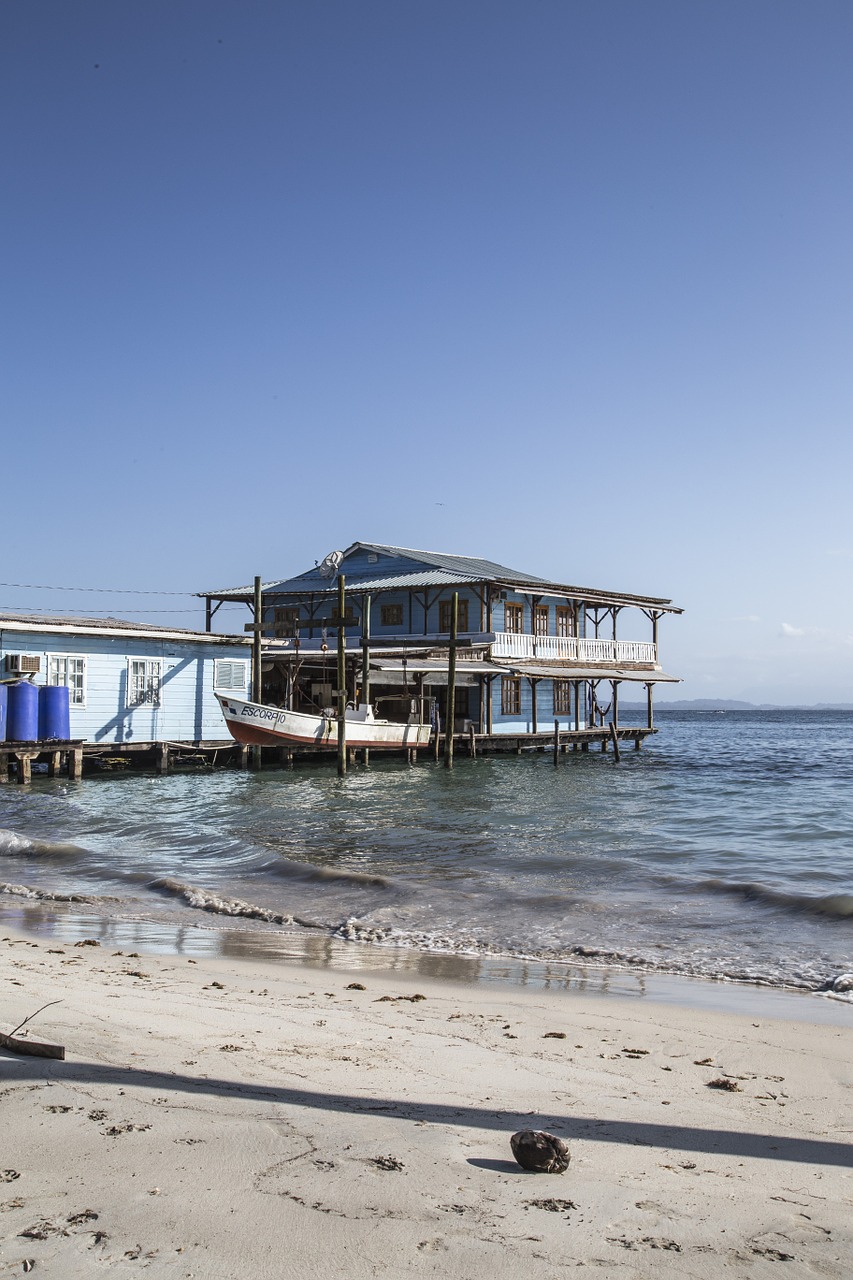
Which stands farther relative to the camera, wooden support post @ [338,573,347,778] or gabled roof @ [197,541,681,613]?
gabled roof @ [197,541,681,613]

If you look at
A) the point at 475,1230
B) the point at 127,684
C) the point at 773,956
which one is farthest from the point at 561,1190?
the point at 127,684

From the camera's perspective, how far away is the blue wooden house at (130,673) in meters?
26.3

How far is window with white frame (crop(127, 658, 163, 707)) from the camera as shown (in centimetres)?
2859

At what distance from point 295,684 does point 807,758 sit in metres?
25.7

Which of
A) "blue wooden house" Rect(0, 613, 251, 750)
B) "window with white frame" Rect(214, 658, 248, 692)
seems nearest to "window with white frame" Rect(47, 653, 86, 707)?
"blue wooden house" Rect(0, 613, 251, 750)

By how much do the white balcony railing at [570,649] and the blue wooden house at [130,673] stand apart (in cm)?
989

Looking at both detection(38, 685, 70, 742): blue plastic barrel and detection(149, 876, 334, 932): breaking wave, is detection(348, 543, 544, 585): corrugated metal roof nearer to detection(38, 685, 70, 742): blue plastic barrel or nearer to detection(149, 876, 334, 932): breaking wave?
detection(38, 685, 70, 742): blue plastic barrel

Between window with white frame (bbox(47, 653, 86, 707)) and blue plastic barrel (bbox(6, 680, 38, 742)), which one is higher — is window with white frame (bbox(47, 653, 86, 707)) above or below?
above

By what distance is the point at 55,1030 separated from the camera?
17.2 ft

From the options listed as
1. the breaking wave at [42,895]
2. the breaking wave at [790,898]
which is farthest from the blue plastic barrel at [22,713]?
the breaking wave at [790,898]

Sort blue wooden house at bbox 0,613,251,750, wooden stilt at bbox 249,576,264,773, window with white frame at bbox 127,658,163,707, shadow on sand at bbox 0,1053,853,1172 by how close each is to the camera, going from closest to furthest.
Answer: shadow on sand at bbox 0,1053,853,1172
blue wooden house at bbox 0,613,251,750
window with white frame at bbox 127,658,163,707
wooden stilt at bbox 249,576,264,773

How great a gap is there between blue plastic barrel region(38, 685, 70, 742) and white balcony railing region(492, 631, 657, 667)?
50.9 ft

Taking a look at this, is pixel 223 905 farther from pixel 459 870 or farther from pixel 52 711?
pixel 52 711

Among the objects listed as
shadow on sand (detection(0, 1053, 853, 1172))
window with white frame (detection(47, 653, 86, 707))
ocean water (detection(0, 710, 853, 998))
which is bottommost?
ocean water (detection(0, 710, 853, 998))
